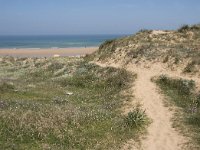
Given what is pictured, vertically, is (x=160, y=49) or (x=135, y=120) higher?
(x=160, y=49)

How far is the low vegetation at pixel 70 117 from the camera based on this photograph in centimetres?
1730

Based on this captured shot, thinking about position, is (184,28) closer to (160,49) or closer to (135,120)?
(160,49)

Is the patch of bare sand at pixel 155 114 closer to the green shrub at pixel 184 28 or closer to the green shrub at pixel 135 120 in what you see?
the green shrub at pixel 135 120

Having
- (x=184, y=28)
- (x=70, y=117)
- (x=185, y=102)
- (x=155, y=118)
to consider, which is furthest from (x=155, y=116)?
(x=184, y=28)

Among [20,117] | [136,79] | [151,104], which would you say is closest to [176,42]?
[136,79]

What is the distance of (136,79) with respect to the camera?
1222 inches

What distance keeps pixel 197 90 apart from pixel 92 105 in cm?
723

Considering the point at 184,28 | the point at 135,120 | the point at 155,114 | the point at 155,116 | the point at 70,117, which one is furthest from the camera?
the point at 184,28

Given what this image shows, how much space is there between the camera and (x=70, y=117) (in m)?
19.8

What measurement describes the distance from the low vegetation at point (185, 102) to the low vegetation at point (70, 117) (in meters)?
2.13

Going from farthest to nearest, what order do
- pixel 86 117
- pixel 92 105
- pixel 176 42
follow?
pixel 176 42 → pixel 92 105 → pixel 86 117

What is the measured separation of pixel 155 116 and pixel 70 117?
5077mm

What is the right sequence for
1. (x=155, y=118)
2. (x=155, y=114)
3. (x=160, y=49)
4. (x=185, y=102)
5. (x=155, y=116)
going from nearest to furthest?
(x=155, y=118)
(x=155, y=116)
(x=155, y=114)
(x=185, y=102)
(x=160, y=49)

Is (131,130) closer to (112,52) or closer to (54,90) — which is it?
(54,90)
